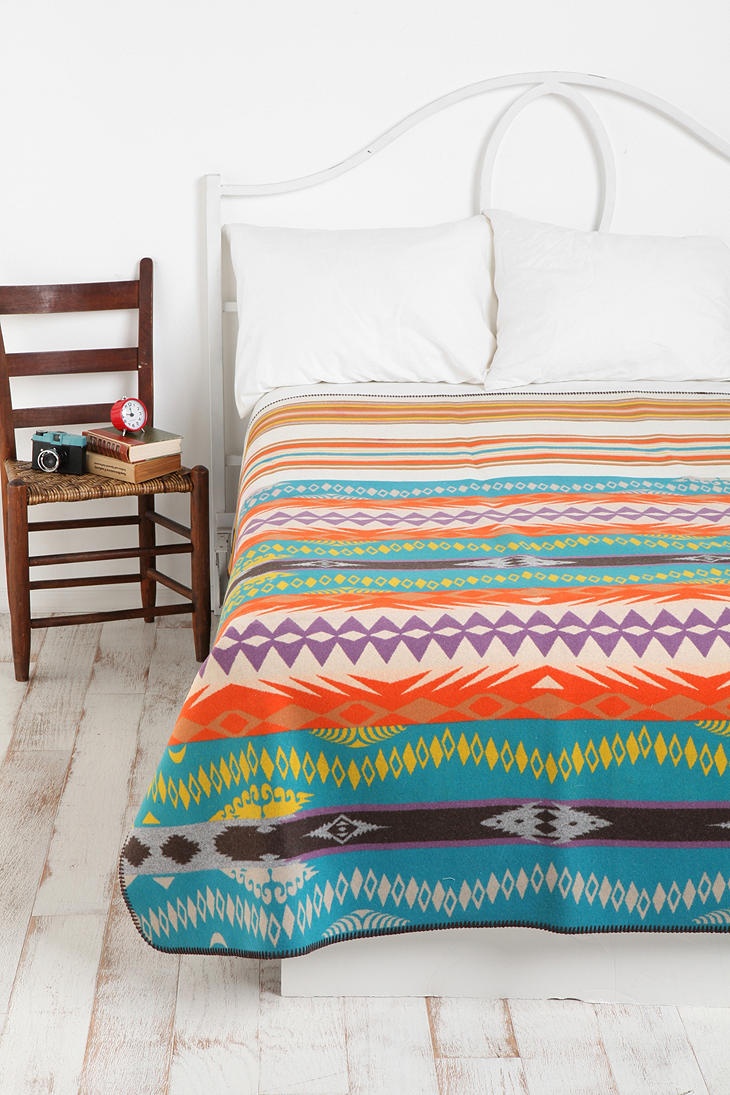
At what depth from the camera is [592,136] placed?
9.69 feet

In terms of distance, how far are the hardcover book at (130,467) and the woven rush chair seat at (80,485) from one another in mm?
13

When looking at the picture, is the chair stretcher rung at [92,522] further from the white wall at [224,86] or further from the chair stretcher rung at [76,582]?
the white wall at [224,86]

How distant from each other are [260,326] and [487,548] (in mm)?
1205

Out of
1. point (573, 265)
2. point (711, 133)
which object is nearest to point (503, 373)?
point (573, 265)

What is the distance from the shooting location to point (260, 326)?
Result: 274 cm

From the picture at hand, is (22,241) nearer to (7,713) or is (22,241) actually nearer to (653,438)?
(7,713)

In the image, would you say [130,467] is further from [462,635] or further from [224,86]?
[462,635]

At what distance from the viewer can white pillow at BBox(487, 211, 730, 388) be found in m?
2.72

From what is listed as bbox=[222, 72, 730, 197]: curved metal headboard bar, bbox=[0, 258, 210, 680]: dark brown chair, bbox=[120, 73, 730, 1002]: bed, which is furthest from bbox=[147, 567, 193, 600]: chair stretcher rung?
bbox=[222, 72, 730, 197]: curved metal headboard bar

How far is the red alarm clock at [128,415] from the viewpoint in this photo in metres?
2.74

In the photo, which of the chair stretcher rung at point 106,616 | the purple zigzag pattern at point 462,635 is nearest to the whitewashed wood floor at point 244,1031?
the purple zigzag pattern at point 462,635

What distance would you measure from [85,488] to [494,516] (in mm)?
1150

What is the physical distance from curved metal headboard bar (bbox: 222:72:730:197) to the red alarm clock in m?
0.61

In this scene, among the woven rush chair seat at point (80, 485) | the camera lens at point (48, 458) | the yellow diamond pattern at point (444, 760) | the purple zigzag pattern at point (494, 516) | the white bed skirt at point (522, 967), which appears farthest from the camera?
the camera lens at point (48, 458)
